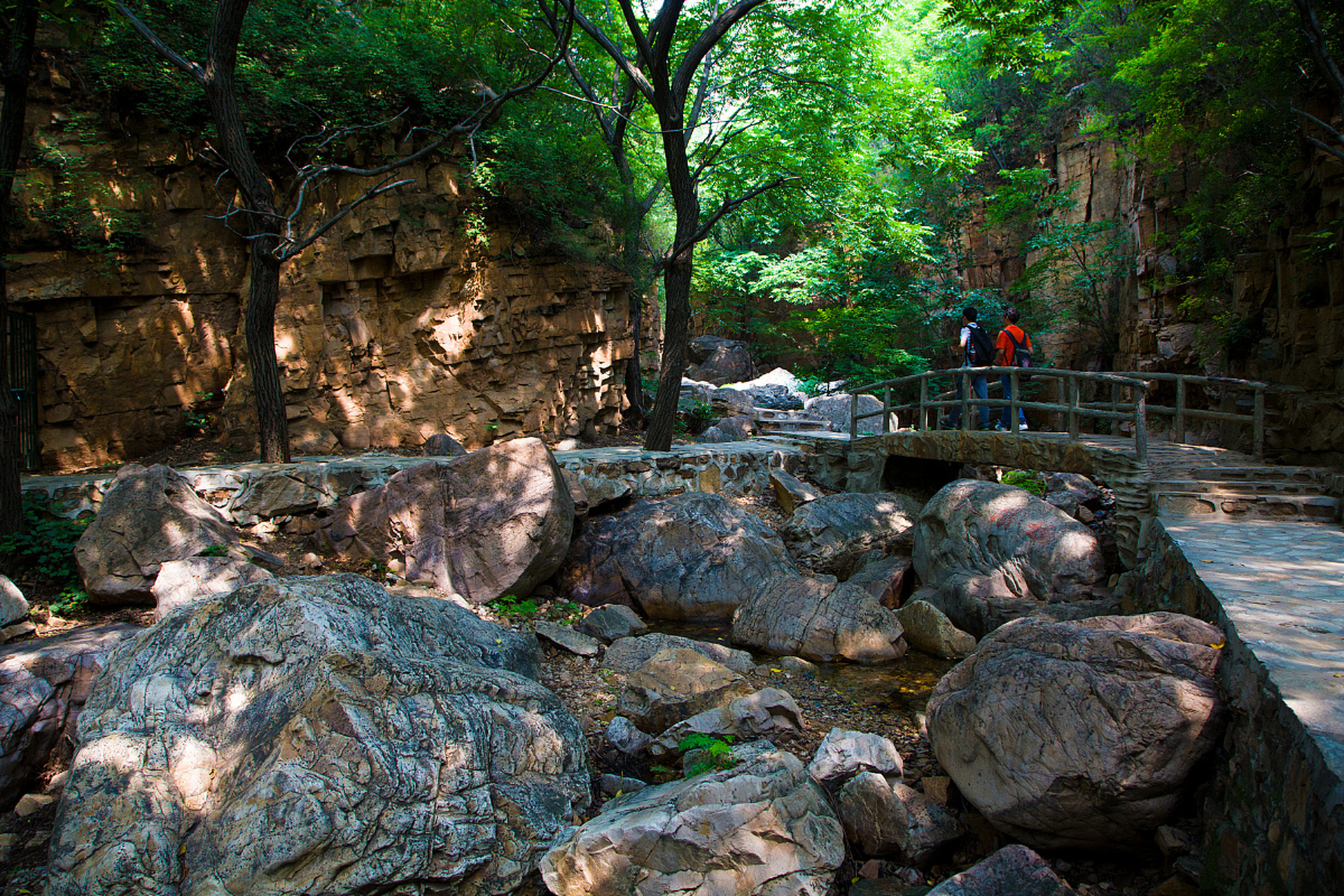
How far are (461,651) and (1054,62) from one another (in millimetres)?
22661

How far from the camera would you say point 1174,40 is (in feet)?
37.8

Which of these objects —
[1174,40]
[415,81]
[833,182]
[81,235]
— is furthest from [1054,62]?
[81,235]

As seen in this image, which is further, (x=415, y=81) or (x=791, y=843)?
(x=415, y=81)

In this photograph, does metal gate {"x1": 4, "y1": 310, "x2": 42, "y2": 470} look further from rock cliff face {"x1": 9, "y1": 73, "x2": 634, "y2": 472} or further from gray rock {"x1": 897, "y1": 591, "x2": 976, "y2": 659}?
gray rock {"x1": 897, "y1": 591, "x2": 976, "y2": 659}

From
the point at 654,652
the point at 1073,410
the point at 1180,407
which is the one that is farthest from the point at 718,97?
the point at 654,652

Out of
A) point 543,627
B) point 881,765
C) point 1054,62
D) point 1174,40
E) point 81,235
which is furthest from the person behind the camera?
point 1054,62

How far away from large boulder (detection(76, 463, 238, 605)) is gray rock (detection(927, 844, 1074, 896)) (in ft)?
21.8

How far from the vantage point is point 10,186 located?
22.6 ft

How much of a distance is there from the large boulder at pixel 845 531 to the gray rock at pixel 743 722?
179 inches

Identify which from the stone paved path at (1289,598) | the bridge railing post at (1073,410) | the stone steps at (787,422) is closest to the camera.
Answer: the stone paved path at (1289,598)

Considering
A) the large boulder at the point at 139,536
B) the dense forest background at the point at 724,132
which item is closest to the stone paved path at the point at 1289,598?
the dense forest background at the point at 724,132

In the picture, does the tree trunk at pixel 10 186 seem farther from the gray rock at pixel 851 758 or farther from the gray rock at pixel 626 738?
the gray rock at pixel 851 758

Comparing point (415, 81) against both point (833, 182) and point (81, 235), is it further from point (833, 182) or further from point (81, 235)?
point (833, 182)

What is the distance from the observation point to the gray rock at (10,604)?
5.64 metres
